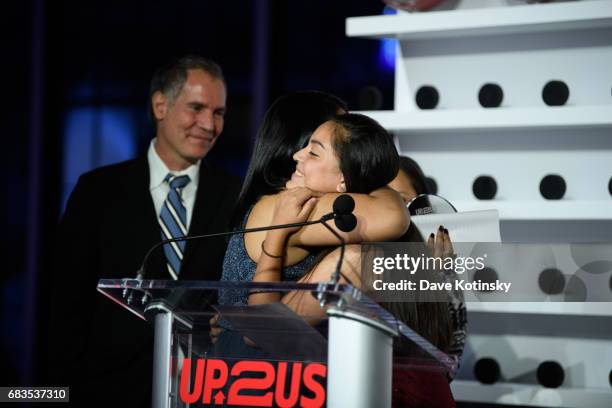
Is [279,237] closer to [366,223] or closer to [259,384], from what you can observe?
[366,223]

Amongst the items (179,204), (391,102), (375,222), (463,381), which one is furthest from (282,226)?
(391,102)

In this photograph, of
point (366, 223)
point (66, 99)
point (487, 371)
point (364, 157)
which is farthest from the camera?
point (66, 99)

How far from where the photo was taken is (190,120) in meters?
3.07

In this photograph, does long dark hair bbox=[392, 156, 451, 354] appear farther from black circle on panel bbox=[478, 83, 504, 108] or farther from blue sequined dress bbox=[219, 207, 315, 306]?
black circle on panel bbox=[478, 83, 504, 108]

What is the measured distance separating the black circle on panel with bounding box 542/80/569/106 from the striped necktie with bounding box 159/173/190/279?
4.08 feet

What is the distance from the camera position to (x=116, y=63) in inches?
179

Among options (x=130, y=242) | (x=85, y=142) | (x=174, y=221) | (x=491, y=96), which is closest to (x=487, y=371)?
(x=491, y=96)

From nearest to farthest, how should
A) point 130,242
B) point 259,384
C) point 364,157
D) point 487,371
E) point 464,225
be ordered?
point 259,384
point 364,157
point 464,225
point 130,242
point 487,371

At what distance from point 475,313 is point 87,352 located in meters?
1.34

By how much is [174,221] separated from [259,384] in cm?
160

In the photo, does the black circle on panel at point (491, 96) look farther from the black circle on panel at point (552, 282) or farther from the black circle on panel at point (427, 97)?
the black circle on panel at point (552, 282)

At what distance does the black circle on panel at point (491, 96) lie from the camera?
3.05m

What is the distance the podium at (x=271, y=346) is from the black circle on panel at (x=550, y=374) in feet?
4.82

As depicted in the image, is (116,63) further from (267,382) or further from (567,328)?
(267,382)
